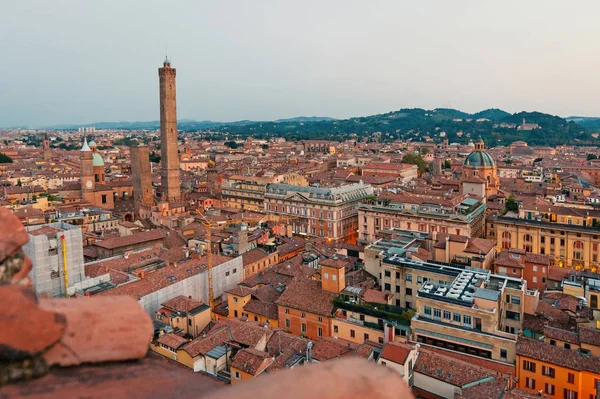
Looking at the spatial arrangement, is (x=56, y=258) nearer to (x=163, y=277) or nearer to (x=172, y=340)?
(x=163, y=277)

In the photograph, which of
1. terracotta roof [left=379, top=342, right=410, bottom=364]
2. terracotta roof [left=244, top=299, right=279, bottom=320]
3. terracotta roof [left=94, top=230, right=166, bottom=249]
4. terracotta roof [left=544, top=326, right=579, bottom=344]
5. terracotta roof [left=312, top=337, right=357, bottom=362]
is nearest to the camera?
terracotta roof [left=379, top=342, right=410, bottom=364]

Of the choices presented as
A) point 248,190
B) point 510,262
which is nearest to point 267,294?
point 510,262

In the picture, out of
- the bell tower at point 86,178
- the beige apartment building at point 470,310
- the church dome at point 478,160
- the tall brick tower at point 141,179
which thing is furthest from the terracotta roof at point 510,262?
the bell tower at point 86,178

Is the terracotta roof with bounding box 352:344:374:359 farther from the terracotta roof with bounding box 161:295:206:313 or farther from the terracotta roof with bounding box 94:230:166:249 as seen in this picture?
the terracotta roof with bounding box 94:230:166:249

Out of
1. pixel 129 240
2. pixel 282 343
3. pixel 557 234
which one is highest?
pixel 129 240

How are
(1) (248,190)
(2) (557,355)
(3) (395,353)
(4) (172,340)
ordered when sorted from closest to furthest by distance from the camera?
(3) (395,353)
(2) (557,355)
(4) (172,340)
(1) (248,190)

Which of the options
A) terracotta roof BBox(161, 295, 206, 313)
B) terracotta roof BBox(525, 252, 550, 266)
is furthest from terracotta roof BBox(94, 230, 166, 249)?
terracotta roof BBox(525, 252, 550, 266)

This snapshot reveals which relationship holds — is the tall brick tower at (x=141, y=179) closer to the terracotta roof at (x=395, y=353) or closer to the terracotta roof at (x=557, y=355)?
the terracotta roof at (x=395, y=353)
